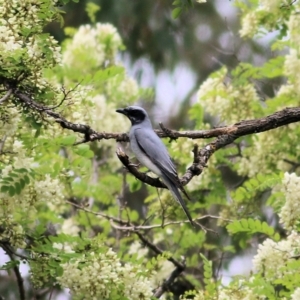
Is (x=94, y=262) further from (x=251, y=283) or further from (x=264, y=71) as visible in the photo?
(x=264, y=71)

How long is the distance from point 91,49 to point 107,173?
3.64 feet

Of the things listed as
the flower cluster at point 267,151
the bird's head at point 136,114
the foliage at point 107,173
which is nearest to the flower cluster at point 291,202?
the foliage at point 107,173

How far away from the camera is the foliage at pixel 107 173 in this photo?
381cm

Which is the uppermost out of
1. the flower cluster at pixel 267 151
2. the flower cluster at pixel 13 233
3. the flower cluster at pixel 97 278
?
the flower cluster at pixel 267 151

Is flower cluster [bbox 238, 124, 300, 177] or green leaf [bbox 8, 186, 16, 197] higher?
flower cluster [bbox 238, 124, 300, 177]

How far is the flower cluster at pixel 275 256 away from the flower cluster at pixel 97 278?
2.65ft

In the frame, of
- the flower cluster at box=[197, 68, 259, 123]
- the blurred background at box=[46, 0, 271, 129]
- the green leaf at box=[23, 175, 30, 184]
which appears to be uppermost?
the blurred background at box=[46, 0, 271, 129]

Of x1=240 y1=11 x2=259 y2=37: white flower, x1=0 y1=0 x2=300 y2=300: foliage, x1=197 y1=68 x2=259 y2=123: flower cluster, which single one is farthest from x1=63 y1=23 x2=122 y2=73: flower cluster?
x1=240 y1=11 x2=259 y2=37: white flower

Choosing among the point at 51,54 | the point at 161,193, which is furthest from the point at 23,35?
the point at 161,193

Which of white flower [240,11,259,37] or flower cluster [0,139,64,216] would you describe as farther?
white flower [240,11,259,37]

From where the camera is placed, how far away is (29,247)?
4.36 meters

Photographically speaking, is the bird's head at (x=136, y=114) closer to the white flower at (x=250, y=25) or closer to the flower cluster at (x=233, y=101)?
the flower cluster at (x=233, y=101)

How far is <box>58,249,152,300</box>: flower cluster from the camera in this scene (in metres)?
4.20

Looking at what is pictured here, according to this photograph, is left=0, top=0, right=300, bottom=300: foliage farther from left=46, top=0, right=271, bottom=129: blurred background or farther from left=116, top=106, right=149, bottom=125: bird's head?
left=46, top=0, right=271, bottom=129: blurred background
